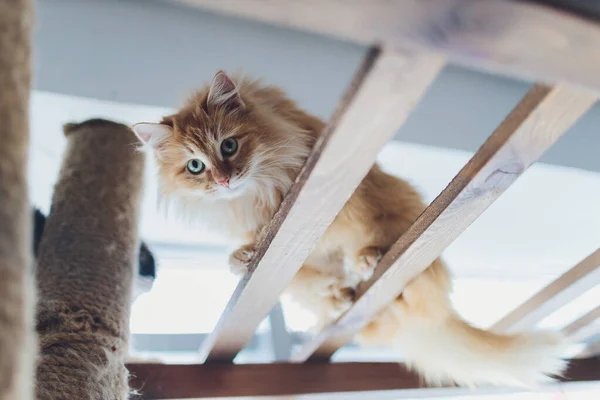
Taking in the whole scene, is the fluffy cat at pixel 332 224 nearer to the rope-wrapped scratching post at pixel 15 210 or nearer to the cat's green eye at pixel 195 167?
the cat's green eye at pixel 195 167

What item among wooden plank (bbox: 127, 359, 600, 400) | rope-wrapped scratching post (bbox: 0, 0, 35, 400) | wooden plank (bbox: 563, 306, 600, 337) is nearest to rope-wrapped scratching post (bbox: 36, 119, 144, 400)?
wooden plank (bbox: 127, 359, 600, 400)

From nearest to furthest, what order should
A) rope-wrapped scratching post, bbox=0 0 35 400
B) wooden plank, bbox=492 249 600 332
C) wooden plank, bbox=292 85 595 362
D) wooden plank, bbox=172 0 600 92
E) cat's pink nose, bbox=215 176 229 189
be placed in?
rope-wrapped scratching post, bbox=0 0 35 400 < wooden plank, bbox=172 0 600 92 < wooden plank, bbox=292 85 595 362 < cat's pink nose, bbox=215 176 229 189 < wooden plank, bbox=492 249 600 332

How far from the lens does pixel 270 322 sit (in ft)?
8.39

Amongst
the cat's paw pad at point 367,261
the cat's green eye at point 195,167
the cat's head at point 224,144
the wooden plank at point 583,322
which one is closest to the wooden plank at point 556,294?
the wooden plank at point 583,322

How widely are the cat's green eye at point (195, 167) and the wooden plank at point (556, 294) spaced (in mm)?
1087

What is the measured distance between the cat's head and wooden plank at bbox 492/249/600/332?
843 millimetres

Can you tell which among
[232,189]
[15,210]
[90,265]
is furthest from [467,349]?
[15,210]

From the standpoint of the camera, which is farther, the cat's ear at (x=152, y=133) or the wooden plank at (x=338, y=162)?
the cat's ear at (x=152, y=133)

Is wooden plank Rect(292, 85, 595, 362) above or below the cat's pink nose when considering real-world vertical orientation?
below

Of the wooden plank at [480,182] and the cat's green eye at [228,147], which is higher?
the cat's green eye at [228,147]

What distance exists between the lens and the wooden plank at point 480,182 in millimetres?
701

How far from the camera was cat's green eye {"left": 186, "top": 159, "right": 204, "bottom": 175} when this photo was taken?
4.45ft

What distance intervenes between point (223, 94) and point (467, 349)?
3.08 ft

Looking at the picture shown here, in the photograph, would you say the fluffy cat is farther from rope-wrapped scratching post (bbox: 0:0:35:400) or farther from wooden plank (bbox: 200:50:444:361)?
rope-wrapped scratching post (bbox: 0:0:35:400)
